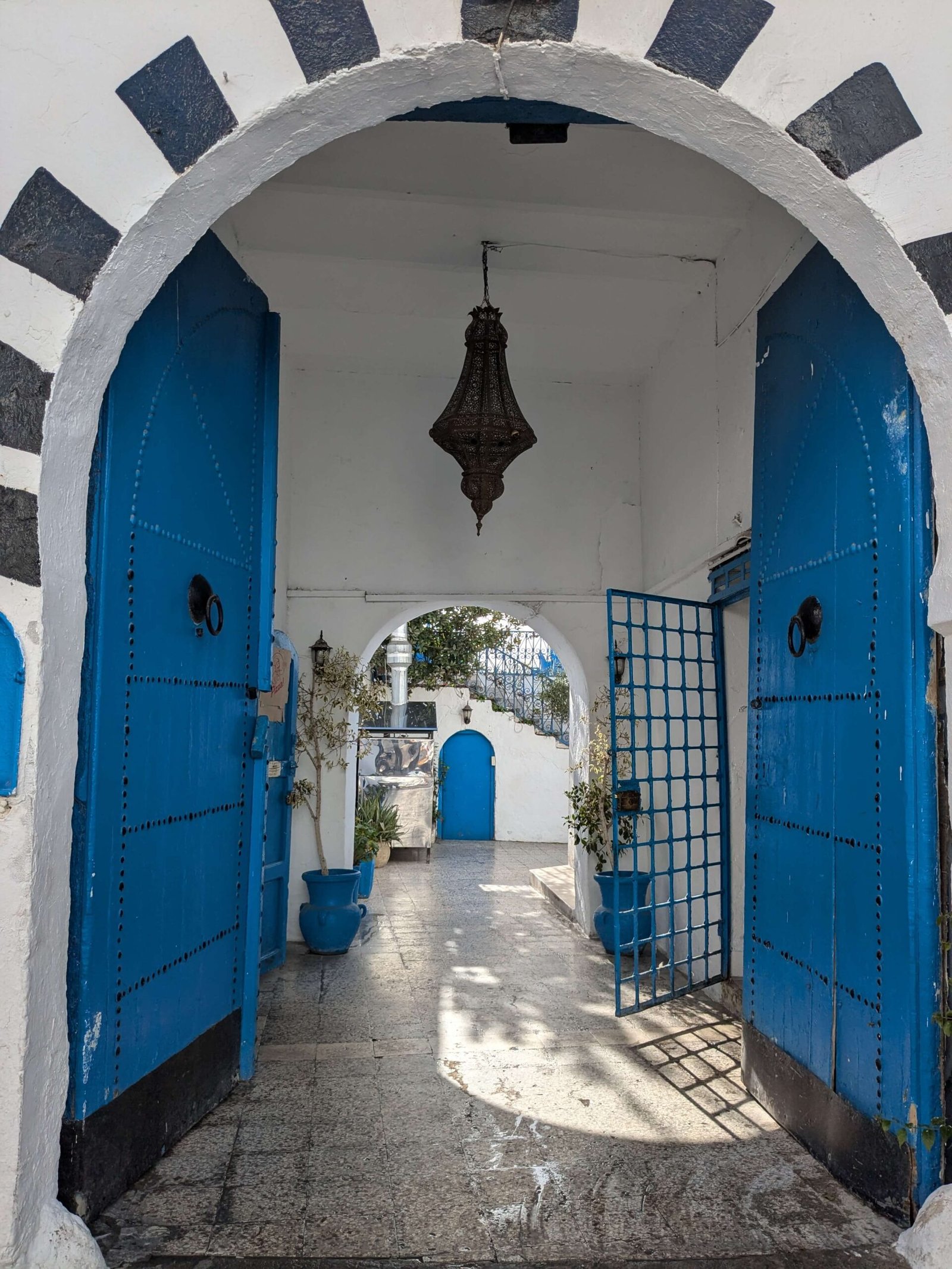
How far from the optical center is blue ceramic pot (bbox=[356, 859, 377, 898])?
24.2ft

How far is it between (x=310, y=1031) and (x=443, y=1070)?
2.51ft

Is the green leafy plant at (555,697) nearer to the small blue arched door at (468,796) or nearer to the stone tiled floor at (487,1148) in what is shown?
the small blue arched door at (468,796)

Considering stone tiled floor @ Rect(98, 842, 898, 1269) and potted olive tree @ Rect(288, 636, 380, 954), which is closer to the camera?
stone tiled floor @ Rect(98, 842, 898, 1269)

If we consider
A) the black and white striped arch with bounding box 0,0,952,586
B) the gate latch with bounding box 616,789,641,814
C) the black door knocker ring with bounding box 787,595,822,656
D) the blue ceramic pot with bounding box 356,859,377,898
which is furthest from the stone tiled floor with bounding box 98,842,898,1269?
the blue ceramic pot with bounding box 356,859,377,898

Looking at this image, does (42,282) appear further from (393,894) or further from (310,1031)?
(393,894)

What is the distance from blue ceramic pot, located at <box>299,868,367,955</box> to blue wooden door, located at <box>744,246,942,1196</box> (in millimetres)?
2905

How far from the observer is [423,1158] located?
2.84 meters

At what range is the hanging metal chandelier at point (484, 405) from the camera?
4781mm

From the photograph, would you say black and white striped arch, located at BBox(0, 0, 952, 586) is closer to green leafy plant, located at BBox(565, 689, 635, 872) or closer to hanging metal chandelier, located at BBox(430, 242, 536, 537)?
hanging metal chandelier, located at BBox(430, 242, 536, 537)

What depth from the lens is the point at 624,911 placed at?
5.47 m

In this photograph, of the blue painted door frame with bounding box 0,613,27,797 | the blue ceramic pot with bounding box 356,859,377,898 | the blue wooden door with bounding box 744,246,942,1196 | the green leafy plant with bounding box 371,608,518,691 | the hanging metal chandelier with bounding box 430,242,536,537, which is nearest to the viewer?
the blue painted door frame with bounding box 0,613,27,797

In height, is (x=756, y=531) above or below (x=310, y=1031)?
above

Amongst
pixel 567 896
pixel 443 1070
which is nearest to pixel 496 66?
pixel 443 1070

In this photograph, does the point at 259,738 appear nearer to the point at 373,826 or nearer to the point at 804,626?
the point at 804,626
